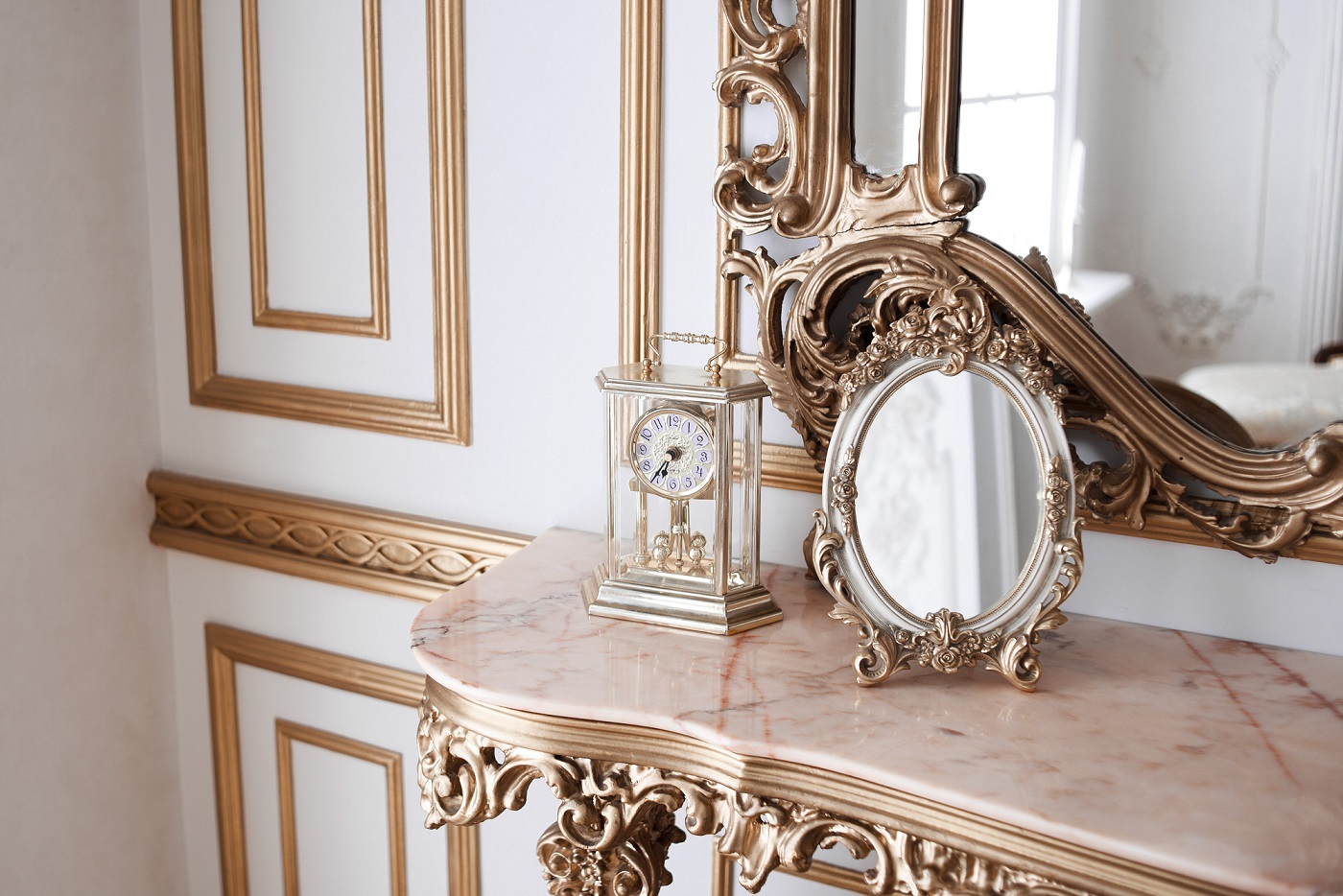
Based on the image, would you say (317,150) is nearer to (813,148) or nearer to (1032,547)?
(813,148)

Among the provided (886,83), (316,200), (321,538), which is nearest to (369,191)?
(316,200)

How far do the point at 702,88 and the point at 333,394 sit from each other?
0.68 m

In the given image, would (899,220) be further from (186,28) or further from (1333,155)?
(186,28)

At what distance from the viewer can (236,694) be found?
1854 mm

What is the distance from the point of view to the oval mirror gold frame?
0.98 metres

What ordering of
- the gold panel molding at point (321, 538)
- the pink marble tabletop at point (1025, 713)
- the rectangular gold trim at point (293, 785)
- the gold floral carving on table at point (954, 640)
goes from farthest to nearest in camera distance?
the rectangular gold trim at point (293, 785) < the gold panel molding at point (321, 538) < the gold floral carving on table at point (954, 640) < the pink marble tabletop at point (1025, 713)

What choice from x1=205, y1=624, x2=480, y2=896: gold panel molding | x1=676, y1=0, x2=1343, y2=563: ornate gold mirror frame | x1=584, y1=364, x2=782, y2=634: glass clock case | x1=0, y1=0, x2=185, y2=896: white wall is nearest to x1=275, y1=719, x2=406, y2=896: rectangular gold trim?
x1=205, y1=624, x2=480, y2=896: gold panel molding

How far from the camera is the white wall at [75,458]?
1596 millimetres

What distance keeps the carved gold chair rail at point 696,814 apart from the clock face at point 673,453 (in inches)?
10.4

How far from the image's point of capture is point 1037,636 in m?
0.98

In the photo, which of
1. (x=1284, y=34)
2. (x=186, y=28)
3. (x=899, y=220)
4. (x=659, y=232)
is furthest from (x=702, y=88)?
(x=186, y=28)

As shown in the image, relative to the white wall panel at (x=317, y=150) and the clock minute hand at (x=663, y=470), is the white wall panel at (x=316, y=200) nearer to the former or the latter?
the white wall panel at (x=317, y=150)

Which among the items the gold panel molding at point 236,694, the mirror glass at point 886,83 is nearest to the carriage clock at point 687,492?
the mirror glass at point 886,83

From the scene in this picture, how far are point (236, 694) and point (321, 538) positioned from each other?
356 millimetres
